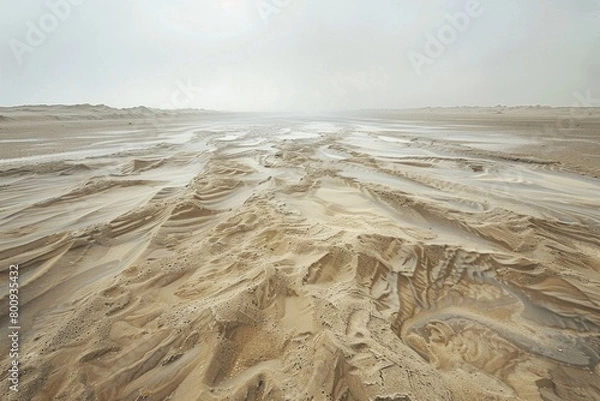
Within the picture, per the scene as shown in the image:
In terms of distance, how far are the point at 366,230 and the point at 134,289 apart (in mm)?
2682

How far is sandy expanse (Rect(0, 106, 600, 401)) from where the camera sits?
1.71 meters

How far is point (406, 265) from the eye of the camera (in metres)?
2.88

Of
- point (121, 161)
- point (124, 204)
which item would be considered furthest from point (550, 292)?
point (121, 161)

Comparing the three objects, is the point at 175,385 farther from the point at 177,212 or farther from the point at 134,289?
the point at 177,212

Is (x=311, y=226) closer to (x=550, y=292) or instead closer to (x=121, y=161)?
(x=550, y=292)

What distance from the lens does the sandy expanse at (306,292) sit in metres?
1.71

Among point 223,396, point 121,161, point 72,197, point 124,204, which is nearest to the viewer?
point 223,396

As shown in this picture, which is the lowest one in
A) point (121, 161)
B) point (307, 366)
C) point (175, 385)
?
point (121, 161)

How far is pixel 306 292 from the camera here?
7.79ft

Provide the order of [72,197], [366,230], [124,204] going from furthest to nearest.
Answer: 1. [72,197]
2. [124,204]
3. [366,230]

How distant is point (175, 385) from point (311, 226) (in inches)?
91.6

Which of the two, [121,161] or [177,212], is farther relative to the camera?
[121,161]

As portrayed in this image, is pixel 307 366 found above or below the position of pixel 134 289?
above

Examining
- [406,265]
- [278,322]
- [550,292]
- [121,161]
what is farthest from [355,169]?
[121,161]
